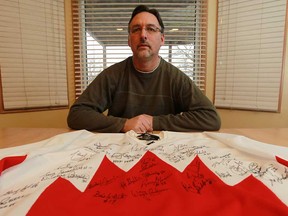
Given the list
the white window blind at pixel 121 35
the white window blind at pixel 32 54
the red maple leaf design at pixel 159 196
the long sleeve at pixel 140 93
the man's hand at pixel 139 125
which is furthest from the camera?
the white window blind at pixel 121 35

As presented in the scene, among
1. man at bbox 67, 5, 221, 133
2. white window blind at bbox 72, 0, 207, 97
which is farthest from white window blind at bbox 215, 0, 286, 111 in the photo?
man at bbox 67, 5, 221, 133

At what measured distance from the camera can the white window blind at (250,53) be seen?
1542 millimetres

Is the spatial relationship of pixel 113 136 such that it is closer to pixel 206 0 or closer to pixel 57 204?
pixel 57 204

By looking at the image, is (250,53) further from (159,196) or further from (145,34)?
(159,196)

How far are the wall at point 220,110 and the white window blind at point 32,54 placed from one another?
57 mm

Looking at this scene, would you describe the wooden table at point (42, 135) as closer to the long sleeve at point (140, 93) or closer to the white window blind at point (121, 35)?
the long sleeve at point (140, 93)

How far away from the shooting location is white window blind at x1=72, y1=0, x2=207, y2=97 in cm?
177

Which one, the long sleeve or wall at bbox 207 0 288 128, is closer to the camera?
the long sleeve

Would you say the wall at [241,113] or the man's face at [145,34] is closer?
the man's face at [145,34]

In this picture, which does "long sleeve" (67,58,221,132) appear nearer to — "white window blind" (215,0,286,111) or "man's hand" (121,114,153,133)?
"man's hand" (121,114,153,133)

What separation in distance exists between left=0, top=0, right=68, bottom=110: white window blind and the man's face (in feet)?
2.57

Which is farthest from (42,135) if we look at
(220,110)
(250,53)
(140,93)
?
(250,53)

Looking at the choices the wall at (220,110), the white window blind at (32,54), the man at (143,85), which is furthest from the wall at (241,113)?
the white window blind at (32,54)

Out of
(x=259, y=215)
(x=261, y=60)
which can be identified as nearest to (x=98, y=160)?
(x=259, y=215)
